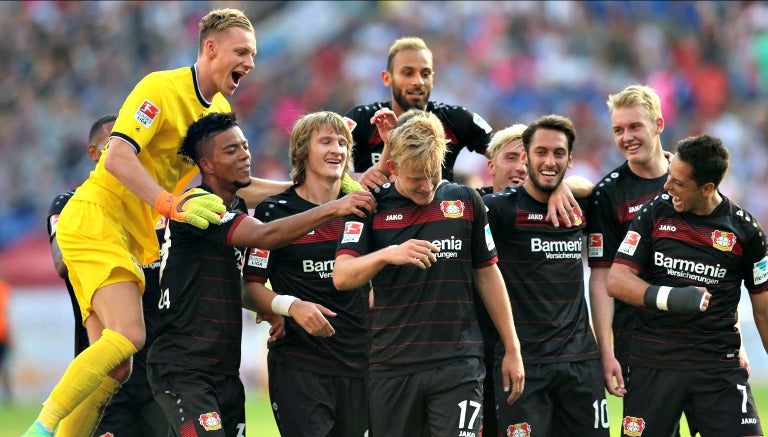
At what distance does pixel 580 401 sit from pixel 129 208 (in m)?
3.19

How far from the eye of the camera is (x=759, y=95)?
22.8m

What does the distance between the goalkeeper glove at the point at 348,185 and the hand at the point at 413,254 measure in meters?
1.65

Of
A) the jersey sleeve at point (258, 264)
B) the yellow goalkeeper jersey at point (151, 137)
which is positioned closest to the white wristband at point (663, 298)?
the jersey sleeve at point (258, 264)

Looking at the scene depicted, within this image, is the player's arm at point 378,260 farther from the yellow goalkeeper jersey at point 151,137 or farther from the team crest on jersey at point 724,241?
the team crest on jersey at point 724,241

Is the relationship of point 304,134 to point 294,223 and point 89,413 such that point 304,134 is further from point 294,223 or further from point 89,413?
point 89,413

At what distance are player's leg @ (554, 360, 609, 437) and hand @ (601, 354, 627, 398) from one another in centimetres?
7

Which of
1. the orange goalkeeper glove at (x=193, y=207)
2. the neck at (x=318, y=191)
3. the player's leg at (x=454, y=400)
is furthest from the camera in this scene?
the neck at (x=318, y=191)

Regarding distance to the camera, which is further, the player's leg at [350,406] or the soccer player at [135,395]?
the soccer player at [135,395]

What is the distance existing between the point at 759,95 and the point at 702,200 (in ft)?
53.6

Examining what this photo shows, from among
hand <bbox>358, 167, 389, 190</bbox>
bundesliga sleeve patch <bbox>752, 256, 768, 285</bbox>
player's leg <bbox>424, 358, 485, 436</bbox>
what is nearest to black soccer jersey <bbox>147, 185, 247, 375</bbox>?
hand <bbox>358, 167, 389, 190</bbox>

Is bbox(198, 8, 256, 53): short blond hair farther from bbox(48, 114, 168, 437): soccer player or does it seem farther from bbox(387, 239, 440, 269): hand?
bbox(387, 239, 440, 269): hand

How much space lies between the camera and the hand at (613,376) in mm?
7727

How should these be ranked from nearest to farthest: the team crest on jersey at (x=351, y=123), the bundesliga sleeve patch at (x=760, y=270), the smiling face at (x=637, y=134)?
the bundesliga sleeve patch at (x=760, y=270)
the smiling face at (x=637, y=134)
the team crest on jersey at (x=351, y=123)

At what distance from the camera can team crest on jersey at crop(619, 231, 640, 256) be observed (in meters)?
7.63
